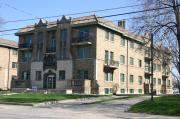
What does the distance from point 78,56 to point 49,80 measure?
255 inches

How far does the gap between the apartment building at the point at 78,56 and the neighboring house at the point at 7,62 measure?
333 inches

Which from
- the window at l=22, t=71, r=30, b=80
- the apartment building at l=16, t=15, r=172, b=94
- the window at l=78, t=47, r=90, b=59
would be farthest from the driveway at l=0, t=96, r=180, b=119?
the window at l=22, t=71, r=30, b=80

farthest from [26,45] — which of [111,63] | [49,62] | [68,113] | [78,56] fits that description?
[68,113]

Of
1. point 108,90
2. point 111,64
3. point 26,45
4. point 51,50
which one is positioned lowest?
point 108,90

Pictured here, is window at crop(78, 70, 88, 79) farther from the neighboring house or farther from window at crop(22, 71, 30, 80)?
the neighboring house

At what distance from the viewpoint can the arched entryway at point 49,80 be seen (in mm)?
60312

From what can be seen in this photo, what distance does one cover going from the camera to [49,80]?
6097 centimetres

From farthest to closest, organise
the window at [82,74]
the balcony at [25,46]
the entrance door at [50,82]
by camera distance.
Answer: the balcony at [25,46]
the entrance door at [50,82]
the window at [82,74]

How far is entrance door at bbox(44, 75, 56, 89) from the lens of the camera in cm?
6030

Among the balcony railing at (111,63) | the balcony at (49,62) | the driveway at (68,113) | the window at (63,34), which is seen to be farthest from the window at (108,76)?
the driveway at (68,113)

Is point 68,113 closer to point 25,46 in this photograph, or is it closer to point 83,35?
point 83,35

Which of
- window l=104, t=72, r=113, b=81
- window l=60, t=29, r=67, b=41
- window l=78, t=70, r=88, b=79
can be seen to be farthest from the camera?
window l=60, t=29, r=67, b=41

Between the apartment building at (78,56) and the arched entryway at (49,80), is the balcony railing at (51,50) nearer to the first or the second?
the apartment building at (78,56)

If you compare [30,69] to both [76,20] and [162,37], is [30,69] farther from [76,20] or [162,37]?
[162,37]
